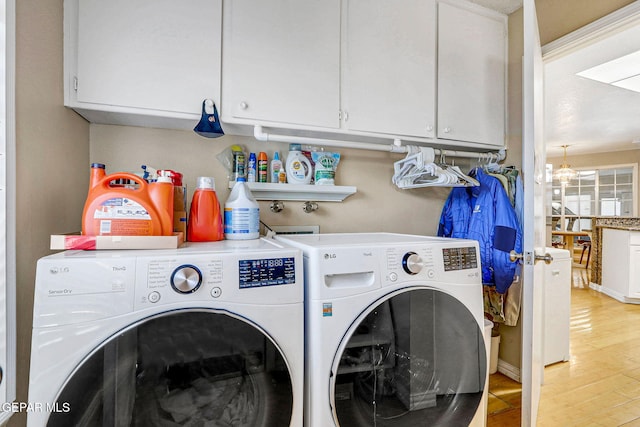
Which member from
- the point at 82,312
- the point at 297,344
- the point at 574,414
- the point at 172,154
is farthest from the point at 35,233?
the point at 574,414

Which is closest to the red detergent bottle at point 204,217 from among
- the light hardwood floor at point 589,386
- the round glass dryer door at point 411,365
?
the round glass dryer door at point 411,365

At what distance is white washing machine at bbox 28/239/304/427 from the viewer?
0.80 m

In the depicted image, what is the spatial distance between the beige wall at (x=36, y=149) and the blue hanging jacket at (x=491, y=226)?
2.09m

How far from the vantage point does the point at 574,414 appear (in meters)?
1.76

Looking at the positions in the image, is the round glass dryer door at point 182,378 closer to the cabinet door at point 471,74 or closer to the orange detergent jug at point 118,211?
the orange detergent jug at point 118,211

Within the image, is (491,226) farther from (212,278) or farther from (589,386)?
(212,278)

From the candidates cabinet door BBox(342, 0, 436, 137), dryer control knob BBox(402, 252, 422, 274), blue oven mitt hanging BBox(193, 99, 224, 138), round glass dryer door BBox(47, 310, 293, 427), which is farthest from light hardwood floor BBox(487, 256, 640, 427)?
blue oven mitt hanging BBox(193, 99, 224, 138)

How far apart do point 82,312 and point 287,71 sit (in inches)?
50.4

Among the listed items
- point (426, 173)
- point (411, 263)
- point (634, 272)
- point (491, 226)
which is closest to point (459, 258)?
point (411, 263)

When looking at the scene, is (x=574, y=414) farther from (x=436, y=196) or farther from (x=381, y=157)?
(x=381, y=157)

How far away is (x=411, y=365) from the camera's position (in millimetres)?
1164

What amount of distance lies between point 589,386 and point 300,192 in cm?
227

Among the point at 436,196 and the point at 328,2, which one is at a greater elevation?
the point at 328,2

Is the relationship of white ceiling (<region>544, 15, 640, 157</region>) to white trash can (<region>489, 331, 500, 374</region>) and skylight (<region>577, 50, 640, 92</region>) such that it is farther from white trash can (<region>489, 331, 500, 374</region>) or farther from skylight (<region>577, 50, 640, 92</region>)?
white trash can (<region>489, 331, 500, 374</region>)
